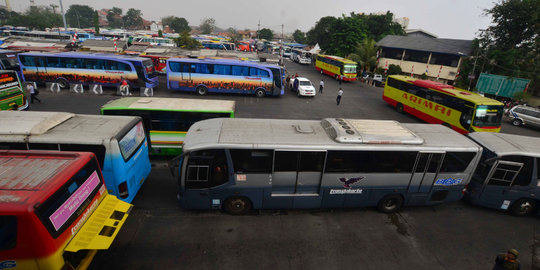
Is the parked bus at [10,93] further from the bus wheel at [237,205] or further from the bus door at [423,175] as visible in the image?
the bus door at [423,175]

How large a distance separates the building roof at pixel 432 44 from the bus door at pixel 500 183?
28.0 meters

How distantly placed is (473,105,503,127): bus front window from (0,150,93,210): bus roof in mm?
18478

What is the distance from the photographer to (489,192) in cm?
867

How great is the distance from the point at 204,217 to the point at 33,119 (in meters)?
5.59

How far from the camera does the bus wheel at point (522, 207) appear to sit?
875 centimetres

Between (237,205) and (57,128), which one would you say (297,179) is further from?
(57,128)

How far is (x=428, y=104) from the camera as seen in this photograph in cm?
1805

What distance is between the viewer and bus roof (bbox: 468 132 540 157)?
8095mm

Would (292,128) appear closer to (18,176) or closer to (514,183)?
(18,176)

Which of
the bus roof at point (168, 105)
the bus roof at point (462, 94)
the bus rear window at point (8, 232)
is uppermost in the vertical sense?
the bus roof at point (462, 94)

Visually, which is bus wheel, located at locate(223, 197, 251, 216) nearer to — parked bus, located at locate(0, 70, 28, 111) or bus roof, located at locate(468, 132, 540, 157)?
bus roof, located at locate(468, 132, 540, 157)

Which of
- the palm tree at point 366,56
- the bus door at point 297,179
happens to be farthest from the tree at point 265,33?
the bus door at point 297,179

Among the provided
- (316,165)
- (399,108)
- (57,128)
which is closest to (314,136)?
(316,165)

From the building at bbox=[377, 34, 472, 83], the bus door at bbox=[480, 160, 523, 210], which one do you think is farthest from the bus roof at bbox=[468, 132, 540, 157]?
the building at bbox=[377, 34, 472, 83]
